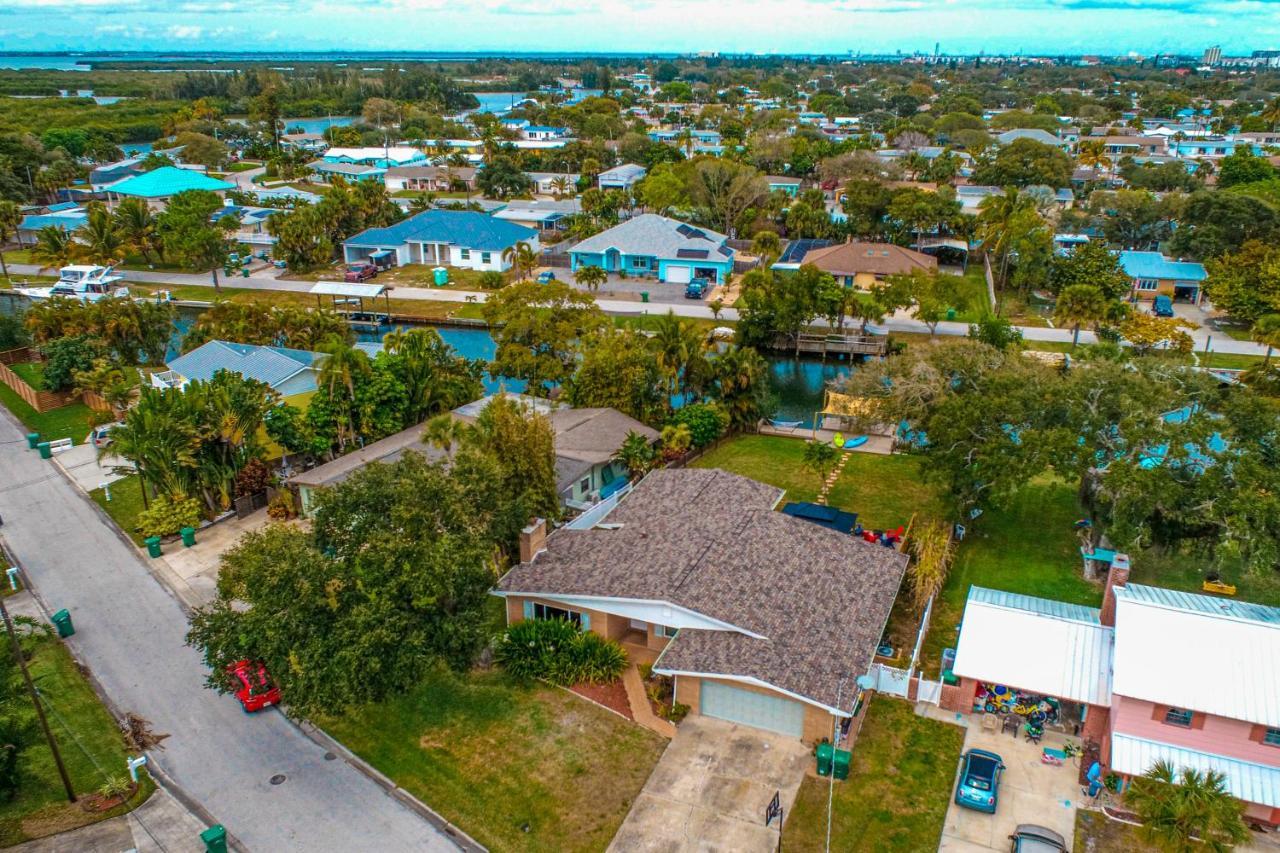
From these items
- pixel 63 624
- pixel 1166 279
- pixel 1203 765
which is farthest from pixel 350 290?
pixel 1166 279

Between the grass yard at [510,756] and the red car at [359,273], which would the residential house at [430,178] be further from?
the grass yard at [510,756]

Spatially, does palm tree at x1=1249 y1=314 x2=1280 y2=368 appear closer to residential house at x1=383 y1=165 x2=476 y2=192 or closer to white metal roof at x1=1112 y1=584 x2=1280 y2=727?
white metal roof at x1=1112 y1=584 x2=1280 y2=727

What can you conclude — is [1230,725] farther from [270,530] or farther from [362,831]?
[270,530]

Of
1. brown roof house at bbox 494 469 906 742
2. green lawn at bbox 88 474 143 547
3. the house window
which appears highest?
brown roof house at bbox 494 469 906 742

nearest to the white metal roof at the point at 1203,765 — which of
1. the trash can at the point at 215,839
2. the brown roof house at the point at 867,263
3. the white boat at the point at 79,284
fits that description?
the trash can at the point at 215,839

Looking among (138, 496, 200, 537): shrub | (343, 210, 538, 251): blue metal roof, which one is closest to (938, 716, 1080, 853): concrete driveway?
(138, 496, 200, 537): shrub
